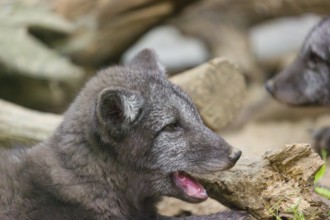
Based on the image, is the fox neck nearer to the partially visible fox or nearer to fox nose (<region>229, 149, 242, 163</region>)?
fox nose (<region>229, 149, 242, 163</region>)

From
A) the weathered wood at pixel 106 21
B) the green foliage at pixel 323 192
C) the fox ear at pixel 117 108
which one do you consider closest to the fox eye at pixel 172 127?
the fox ear at pixel 117 108

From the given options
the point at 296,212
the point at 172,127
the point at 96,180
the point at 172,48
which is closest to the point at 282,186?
the point at 296,212

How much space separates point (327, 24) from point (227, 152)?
2577 millimetres

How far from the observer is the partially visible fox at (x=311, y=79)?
585cm

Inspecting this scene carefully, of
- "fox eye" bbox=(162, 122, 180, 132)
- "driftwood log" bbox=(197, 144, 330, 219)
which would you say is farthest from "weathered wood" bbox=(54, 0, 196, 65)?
"driftwood log" bbox=(197, 144, 330, 219)

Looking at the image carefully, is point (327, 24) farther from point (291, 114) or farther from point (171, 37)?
point (171, 37)

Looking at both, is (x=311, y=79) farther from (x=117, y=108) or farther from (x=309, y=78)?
(x=117, y=108)

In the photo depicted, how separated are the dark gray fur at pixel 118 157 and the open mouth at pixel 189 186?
3 centimetres

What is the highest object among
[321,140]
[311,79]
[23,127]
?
[311,79]

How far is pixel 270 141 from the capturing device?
21.4 ft

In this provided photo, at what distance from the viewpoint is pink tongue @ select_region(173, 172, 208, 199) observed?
3.69 metres

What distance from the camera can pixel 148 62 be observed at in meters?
4.18

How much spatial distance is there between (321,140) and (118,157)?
2676 mm

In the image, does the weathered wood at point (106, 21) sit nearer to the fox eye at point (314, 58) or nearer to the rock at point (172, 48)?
the fox eye at point (314, 58)
